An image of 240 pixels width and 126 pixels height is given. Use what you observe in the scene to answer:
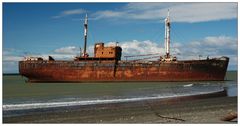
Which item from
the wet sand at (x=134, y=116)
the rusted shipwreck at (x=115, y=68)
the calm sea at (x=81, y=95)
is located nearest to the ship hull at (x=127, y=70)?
the rusted shipwreck at (x=115, y=68)

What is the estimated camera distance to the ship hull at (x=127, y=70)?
42.3 m

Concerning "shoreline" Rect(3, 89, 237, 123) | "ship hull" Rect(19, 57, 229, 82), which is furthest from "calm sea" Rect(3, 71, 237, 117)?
"ship hull" Rect(19, 57, 229, 82)

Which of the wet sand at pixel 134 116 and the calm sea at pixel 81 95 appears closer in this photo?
the wet sand at pixel 134 116

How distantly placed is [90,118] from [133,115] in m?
1.33

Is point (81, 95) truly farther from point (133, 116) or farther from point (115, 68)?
point (115, 68)

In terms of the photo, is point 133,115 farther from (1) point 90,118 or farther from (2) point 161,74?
(2) point 161,74

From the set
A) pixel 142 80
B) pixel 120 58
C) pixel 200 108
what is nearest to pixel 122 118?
pixel 200 108

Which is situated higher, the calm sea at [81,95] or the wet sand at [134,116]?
the wet sand at [134,116]

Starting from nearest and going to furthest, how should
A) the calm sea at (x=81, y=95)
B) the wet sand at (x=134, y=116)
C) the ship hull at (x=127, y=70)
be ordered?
the wet sand at (x=134, y=116) → the calm sea at (x=81, y=95) → the ship hull at (x=127, y=70)

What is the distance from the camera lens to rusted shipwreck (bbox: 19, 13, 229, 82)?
139 feet

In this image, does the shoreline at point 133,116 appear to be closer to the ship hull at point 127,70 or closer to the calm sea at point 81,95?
the calm sea at point 81,95

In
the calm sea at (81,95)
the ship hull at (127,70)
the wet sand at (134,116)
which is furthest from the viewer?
the ship hull at (127,70)

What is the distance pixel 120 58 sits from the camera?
4591cm

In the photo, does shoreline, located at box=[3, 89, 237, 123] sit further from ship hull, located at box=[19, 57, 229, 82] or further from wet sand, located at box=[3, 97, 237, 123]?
ship hull, located at box=[19, 57, 229, 82]
